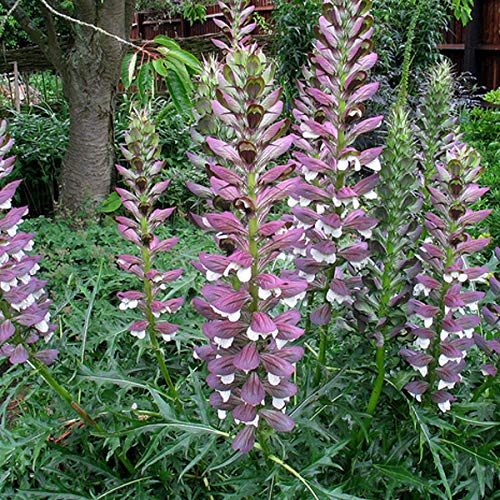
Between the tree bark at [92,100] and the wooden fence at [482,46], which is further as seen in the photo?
the wooden fence at [482,46]

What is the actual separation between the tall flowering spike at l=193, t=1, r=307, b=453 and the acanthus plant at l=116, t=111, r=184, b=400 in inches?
11.6

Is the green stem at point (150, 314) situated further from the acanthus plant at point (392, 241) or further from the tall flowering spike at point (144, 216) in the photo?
the acanthus plant at point (392, 241)

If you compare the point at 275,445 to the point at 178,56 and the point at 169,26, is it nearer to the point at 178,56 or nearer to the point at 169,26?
the point at 178,56

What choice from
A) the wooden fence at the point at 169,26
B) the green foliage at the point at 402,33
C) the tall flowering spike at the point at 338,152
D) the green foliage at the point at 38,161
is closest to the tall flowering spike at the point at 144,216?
the tall flowering spike at the point at 338,152

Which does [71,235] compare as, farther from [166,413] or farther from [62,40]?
[62,40]

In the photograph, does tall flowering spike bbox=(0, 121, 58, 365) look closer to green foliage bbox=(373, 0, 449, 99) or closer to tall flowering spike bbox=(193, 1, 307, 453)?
tall flowering spike bbox=(193, 1, 307, 453)

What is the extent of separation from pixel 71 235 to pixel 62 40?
4.62 meters

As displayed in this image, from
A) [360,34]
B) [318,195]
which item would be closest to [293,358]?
[318,195]

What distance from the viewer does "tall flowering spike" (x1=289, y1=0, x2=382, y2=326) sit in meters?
1.60

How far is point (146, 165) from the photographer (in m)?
1.80

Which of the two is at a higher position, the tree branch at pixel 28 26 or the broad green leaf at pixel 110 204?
the tree branch at pixel 28 26

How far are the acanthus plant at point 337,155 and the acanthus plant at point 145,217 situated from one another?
43 cm

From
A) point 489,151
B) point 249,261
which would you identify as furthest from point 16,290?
point 489,151

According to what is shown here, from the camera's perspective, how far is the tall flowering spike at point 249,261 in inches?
51.0
